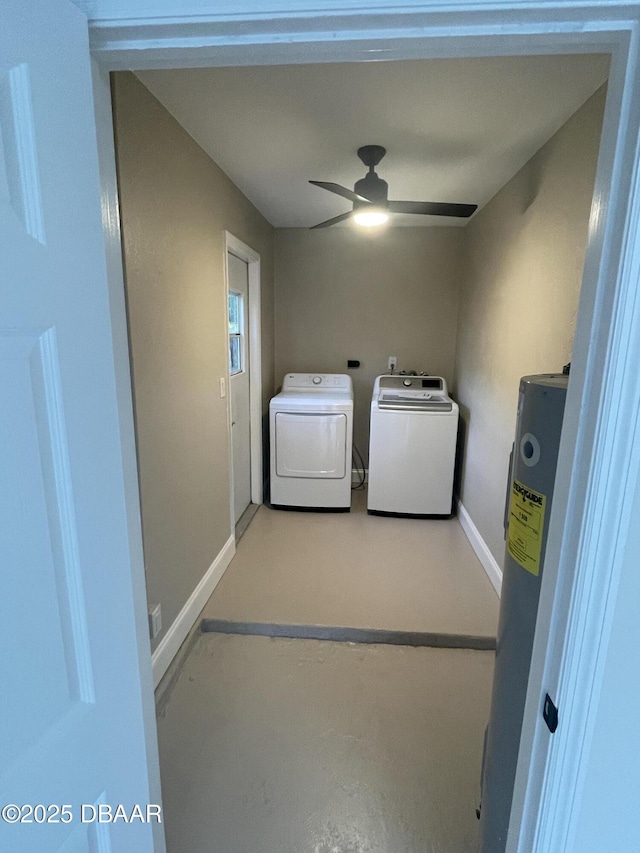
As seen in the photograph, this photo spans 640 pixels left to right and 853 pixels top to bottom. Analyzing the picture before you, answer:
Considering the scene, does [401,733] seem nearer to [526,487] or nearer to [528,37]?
[526,487]

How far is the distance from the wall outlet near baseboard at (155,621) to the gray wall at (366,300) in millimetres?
2681

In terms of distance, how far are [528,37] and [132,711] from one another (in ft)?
4.04

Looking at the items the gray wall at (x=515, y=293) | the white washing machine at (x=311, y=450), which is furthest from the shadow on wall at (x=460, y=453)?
the white washing machine at (x=311, y=450)

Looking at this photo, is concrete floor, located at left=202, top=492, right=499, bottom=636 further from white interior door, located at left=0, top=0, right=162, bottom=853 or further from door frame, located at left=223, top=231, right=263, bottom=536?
white interior door, located at left=0, top=0, right=162, bottom=853

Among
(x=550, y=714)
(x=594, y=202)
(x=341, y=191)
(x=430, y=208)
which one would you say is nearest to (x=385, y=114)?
(x=341, y=191)

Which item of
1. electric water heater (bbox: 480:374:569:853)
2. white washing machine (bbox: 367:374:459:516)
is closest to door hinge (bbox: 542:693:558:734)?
electric water heater (bbox: 480:374:569:853)

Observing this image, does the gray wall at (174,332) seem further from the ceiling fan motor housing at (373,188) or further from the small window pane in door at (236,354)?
the ceiling fan motor housing at (373,188)

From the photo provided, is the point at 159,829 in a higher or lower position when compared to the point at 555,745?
lower

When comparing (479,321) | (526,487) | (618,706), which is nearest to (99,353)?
(526,487)

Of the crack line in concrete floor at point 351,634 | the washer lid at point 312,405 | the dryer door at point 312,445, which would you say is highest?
the washer lid at point 312,405

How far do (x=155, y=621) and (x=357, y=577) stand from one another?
1235mm

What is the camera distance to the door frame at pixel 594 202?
58 cm

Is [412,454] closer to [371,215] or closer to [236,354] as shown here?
[236,354]

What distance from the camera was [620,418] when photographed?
61 centimetres
